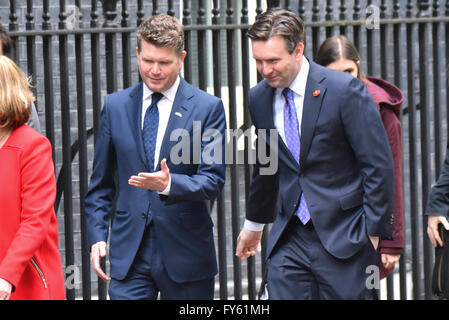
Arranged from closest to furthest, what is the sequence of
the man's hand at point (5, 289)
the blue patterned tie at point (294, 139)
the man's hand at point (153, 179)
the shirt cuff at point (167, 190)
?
the man's hand at point (5, 289) → the man's hand at point (153, 179) → the shirt cuff at point (167, 190) → the blue patterned tie at point (294, 139)

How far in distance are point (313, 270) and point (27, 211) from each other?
1.40 metres

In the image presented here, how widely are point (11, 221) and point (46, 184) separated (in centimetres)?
22

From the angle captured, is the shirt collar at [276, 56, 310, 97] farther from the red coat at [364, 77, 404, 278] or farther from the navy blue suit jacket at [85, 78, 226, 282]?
the red coat at [364, 77, 404, 278]

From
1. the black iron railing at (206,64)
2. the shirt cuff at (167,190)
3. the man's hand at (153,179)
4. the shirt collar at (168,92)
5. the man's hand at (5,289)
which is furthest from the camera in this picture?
the black iron railing at (206,64)

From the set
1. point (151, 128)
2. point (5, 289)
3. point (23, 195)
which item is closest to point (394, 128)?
point (151, 128)

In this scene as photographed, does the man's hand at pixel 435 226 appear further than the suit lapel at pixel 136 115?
Yes

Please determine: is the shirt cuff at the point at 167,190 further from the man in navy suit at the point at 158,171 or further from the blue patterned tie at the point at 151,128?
the blue patterned tie at the point at 151,128

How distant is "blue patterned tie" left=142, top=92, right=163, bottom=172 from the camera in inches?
200

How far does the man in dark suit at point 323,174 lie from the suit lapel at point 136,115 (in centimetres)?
65

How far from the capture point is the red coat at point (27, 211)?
14.4 ft

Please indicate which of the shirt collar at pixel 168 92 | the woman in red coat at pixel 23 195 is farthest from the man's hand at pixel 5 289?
the shirt collar at pixel 168 92

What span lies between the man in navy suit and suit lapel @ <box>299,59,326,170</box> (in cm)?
45

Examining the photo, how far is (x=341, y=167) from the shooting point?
4.86 metres
